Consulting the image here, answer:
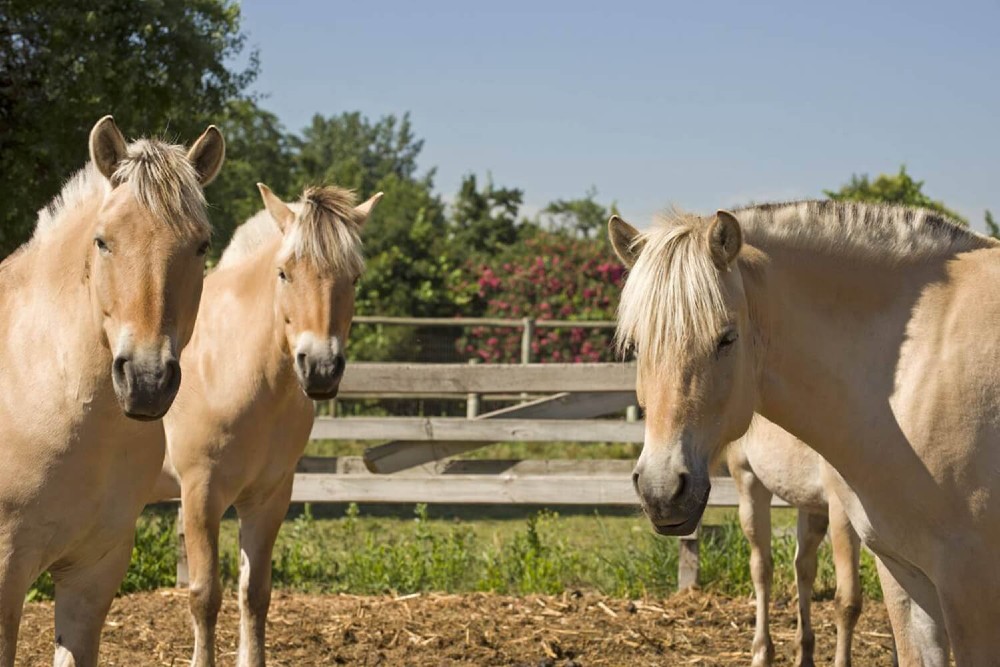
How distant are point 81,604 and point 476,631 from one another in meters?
2.64

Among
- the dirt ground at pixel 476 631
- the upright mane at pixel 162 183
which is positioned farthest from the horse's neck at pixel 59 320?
the dirt ground at pixel 476 631

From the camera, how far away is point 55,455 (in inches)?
124

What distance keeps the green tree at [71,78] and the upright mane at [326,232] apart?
18.3ft

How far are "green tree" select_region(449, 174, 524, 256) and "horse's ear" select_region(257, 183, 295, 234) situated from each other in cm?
1809

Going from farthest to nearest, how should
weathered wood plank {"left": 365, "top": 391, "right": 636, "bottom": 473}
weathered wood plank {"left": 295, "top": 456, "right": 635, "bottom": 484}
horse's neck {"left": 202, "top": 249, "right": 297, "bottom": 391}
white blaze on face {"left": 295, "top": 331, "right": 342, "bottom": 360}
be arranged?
weathered wood plank {"left": 295, "top": 456, "right": 635, "bottom": 484} < weathered wood plank {"left": 365, "top": 391, "right": 636, "bottom": 473} < horse's neck {"left": 202, "top": 249, "right": 297, "bottom": 391} < white blaze on face {"left": 295, "top": 331, "right": 342, "bottom": 360}

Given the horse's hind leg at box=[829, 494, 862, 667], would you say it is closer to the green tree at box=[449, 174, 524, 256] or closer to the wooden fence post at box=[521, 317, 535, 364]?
the wooden fence post at box=[521, 317, 535, 364]

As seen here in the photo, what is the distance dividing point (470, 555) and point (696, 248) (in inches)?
179

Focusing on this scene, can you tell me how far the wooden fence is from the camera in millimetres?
7098

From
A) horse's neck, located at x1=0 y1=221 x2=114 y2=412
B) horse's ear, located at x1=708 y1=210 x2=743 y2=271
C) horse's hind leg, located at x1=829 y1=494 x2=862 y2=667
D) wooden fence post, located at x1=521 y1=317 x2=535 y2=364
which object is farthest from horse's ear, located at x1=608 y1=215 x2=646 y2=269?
wooden fence post, located at x1=521 y1=317 x2=535 y2=364

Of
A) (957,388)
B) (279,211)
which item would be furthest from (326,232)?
(957,388)

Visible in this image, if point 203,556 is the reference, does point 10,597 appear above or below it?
above

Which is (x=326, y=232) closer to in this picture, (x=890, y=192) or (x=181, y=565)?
(x=181, y=565)

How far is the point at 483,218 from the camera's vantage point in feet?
78.1

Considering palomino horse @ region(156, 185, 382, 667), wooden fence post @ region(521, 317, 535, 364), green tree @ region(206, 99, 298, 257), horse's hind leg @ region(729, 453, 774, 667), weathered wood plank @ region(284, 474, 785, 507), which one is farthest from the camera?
green tree @ region(206, 99, 298, 257)
